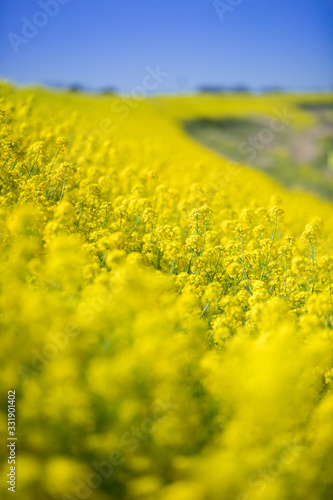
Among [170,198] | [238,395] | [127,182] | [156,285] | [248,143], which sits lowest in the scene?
[238,395]

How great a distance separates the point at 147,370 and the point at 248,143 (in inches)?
1219

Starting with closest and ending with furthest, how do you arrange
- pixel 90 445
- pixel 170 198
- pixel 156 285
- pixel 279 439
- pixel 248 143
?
1. pixel 90 445
2. pixel 279 439
3. pixel 156 285
4. pixel 170 198
5. pixel 248 143

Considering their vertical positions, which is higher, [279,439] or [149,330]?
[149,330]

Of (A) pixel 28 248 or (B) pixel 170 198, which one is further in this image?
(B) pixel 170 198

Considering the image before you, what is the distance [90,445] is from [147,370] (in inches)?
20.3

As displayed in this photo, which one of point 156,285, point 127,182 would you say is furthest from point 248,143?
point 156,285

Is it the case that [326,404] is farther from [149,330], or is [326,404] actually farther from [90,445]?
[90,445]

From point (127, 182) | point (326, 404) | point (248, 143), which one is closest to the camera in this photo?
point (326, 404)

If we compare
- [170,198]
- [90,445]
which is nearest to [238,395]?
[90,445]

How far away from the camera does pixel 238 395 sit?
239 cm

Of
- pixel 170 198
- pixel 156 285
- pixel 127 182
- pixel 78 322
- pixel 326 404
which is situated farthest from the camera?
pixel 127 182

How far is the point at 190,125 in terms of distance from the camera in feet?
105

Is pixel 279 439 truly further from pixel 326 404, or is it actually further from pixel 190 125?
pixel 190 125

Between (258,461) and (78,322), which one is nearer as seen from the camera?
(258,461)
